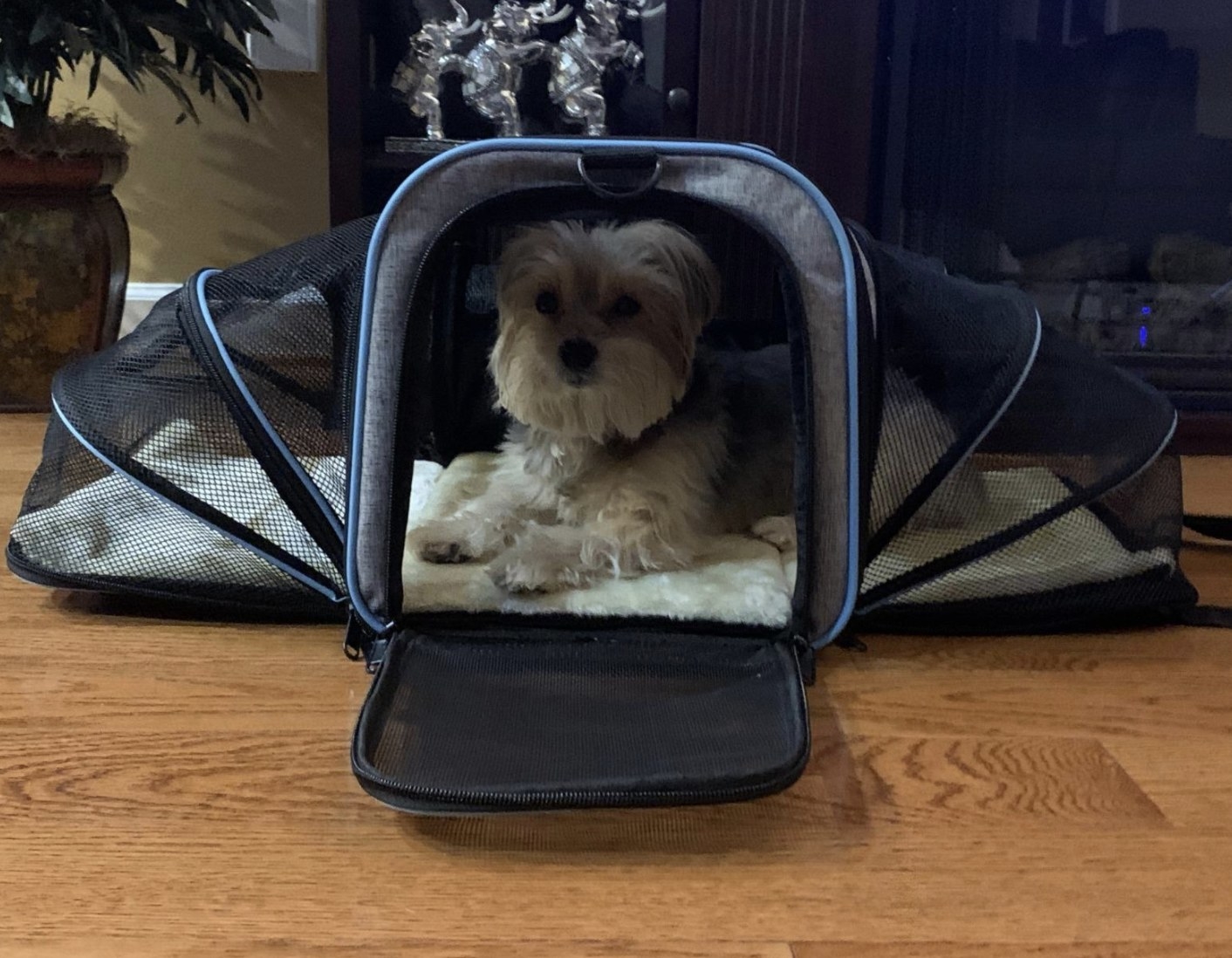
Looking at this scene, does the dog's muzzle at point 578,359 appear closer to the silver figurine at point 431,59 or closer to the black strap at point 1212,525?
the black strap at point 1212,525

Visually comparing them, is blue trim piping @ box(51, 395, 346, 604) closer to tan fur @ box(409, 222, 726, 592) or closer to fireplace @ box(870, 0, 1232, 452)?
tan fur @ box(409, 222, 726, 592)

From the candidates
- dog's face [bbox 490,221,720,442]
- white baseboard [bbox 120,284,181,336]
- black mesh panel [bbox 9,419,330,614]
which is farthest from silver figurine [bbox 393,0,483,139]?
black mesh panel [bbox 9,419,330,614]

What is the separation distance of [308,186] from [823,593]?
221 cm

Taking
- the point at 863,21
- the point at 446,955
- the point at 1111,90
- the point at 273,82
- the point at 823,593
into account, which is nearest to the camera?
the point at 446,955

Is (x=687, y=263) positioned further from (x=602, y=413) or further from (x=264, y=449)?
(x=264, y=449)

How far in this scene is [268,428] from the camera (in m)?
1.43

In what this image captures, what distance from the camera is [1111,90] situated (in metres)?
2.72

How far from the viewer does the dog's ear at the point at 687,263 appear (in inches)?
63.9

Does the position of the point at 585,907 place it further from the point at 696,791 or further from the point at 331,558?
the point at 331,558

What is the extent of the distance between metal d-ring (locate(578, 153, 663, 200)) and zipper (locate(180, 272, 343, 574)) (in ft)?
1.73

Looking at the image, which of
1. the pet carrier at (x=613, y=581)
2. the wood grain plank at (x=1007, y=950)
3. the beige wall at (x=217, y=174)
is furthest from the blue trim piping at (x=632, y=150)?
the beige wall at (x=217, y=174)

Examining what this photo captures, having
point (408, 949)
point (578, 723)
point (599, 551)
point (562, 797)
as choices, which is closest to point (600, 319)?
point (599, 551)

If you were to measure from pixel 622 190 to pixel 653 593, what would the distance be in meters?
0.56

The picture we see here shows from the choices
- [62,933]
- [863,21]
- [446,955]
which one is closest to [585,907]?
[446,955]
